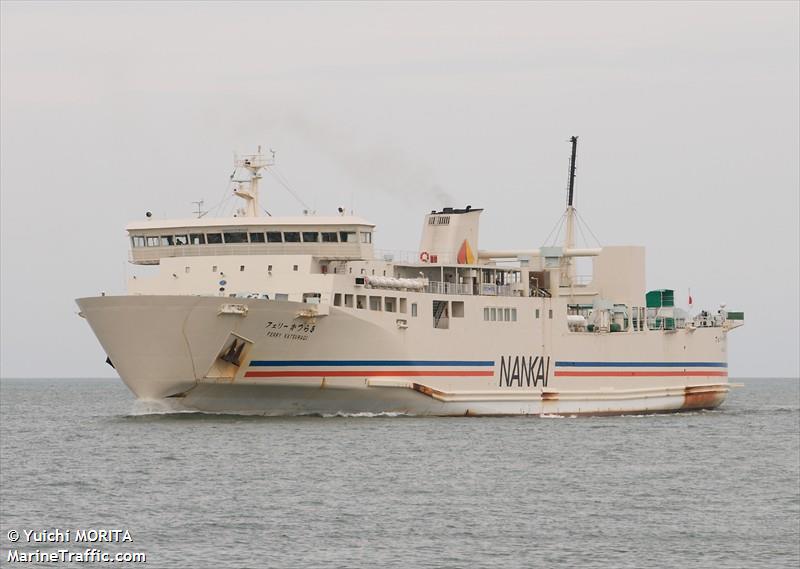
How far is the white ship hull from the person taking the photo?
140 ft

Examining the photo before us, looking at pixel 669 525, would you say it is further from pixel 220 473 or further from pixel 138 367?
pixel 138 367

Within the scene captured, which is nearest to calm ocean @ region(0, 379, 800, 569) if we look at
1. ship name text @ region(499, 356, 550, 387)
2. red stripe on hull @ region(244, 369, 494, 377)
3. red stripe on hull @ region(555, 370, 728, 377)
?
red stripe on hull @ region(244, 369, 494, 377)

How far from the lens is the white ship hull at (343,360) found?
4272cm

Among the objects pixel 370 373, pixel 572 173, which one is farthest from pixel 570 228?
pixel 370 373

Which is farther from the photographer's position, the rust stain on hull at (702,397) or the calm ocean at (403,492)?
the rust stain on hull at (702,397)

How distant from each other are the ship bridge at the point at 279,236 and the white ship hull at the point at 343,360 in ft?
8.48

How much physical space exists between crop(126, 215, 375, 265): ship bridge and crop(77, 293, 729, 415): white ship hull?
8.48ft

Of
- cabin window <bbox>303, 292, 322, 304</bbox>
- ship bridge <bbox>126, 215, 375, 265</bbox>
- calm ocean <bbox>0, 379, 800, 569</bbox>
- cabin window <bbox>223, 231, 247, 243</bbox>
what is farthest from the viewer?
cabin window <bbox>223, 231, 247, 243</bbox>

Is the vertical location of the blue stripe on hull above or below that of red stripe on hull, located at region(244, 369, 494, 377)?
above

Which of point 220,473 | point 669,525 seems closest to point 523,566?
point 669,525

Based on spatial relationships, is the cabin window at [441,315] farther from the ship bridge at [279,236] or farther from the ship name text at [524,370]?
the ship bridge at [279,236]

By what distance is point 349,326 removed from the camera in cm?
4475

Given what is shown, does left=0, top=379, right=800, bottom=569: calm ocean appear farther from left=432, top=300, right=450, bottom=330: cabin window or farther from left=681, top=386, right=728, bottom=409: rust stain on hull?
left=681, top=386, right=728, bottom=409: rust stain on hull

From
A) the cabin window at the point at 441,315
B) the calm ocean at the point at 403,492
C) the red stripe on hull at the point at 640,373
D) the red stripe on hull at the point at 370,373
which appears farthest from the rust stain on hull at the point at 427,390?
the red stripe on hull at the point at 640,373
